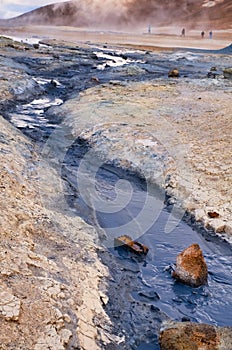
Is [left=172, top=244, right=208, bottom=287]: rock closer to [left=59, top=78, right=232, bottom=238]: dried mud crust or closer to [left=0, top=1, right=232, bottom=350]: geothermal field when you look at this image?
[left=0, top=1, right=232, bottom=350]: geothermal field

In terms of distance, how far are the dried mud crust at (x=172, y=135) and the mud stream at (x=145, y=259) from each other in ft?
1.00

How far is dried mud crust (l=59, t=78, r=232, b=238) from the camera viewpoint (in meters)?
6.54

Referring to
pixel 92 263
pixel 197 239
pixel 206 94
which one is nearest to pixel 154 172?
pixel 197 239

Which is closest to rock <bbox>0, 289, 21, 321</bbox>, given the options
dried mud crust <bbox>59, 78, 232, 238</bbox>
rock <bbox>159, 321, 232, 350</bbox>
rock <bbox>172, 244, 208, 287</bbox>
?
rock <bbox>159, 321, 232, 350</bbox>

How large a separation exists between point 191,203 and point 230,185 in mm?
691

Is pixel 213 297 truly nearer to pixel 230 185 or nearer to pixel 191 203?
pixel 191 203

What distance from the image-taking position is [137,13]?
77.5 meters

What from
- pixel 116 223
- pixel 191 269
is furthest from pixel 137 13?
pixel 191 269

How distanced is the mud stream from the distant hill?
55.8 m

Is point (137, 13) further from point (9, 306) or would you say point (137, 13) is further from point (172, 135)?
point (9, 306)

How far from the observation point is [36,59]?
20.8m

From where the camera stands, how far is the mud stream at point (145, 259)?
4.14m

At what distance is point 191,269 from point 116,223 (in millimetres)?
1504

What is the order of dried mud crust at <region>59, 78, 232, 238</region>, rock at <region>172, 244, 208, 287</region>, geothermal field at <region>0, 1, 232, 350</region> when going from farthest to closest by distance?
dried mud crust at <region>59, 78, 232, 238</region>, rock at <region>172, 244, 208, 287</region>, geothermal field at <region>0, 1, 232, 350</region>
